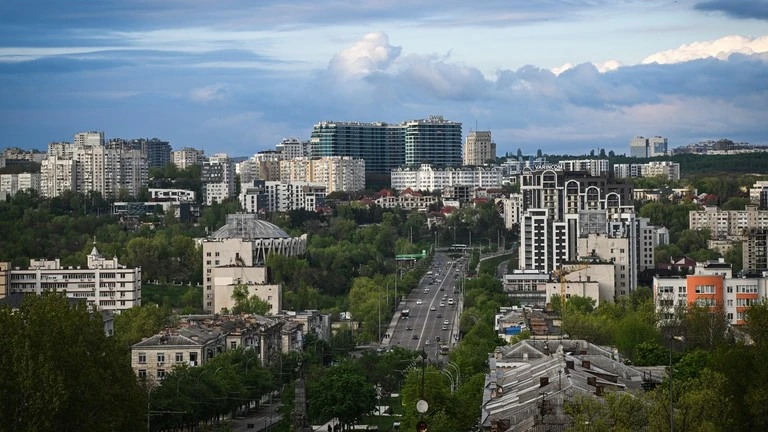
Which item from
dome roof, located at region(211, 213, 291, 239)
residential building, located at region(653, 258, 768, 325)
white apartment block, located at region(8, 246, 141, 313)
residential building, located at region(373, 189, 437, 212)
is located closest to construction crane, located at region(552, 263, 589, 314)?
residential building, located at region(653, 258, 768, 325)

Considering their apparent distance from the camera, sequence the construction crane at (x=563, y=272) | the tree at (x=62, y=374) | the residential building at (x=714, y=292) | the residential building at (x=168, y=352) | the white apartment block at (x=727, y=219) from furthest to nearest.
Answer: the white apartment block at (x=727, y=219) < the construction crane at (x=563, y=272) < the residential building at (x=714, y=292) < the residential building at (x=168, y=352) < the tree at (x=62, y=374)

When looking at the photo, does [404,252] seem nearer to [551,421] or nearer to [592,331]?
[592,331]

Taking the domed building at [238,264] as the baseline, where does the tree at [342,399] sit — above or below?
below

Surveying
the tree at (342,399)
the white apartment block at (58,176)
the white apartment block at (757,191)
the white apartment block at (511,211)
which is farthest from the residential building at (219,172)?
the tree at (342,399)

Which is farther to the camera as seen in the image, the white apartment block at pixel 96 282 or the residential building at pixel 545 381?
the white apartment block at pixel 96 282

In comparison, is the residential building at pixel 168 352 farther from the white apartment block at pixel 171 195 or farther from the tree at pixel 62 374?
the white apartment block at pixel 171 195

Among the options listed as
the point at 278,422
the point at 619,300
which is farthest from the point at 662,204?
the point at 278,422

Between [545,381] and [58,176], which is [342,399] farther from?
[58,176]

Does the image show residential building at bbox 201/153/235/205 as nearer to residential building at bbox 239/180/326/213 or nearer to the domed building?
residential building at bbox 239/180/326/213
